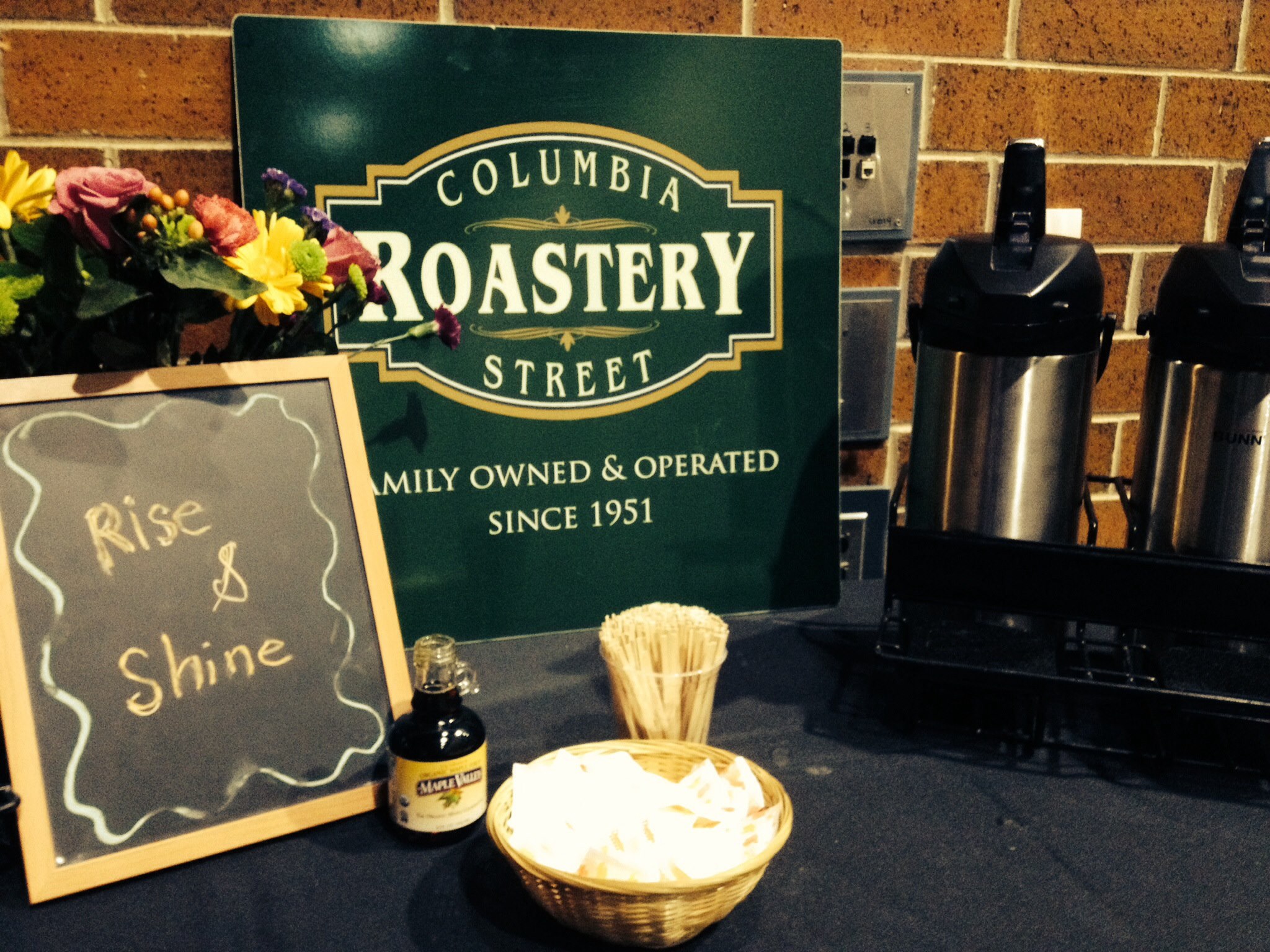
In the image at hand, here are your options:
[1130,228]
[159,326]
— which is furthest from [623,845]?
[1130,228]

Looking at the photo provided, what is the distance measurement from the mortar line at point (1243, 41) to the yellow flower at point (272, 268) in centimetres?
127

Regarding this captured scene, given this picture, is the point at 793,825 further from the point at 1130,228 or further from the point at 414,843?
the point at 1130,228

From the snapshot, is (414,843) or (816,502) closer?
(414,843)

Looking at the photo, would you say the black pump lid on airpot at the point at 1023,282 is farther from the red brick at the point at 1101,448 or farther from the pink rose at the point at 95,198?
the pink rose at the point at 95,198

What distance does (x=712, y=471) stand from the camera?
119 cm

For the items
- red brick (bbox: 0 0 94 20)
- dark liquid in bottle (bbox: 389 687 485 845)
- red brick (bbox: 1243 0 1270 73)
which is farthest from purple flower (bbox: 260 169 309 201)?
red brick (bbox: 1243 0 1270 73)

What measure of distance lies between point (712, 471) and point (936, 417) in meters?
0.29

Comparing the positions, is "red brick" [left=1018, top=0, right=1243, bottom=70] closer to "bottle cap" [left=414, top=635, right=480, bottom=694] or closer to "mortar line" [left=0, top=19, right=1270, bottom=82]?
"mortar line" [left=0, top=19, right=1270, bottom=82]

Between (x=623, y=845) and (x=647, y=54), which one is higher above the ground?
(x=647, y=54)

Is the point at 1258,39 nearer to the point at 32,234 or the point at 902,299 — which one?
the point at 902,299

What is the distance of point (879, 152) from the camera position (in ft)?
4.03

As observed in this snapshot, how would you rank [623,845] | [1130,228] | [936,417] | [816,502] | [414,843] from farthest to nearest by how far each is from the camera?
[1130,228]
[816,502]
[936,417]
[414,843]
[623,845]

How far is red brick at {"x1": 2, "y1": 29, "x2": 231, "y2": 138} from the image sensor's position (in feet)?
3.33

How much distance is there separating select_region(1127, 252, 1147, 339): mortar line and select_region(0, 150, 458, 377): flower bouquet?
1.09 meters
